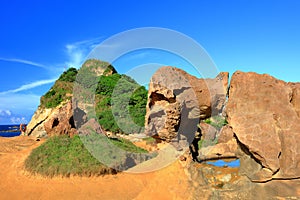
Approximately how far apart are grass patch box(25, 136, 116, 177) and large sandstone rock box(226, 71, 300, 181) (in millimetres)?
6092

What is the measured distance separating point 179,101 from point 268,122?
7.02 feet

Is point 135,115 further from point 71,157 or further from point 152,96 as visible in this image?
point 152,96

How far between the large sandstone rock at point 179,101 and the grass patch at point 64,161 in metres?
4.28

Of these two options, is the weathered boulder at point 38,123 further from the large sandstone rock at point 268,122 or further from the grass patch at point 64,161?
the large sandstone rock at point 268,122

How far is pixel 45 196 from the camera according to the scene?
874 cm

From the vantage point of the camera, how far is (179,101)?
21.9 feet

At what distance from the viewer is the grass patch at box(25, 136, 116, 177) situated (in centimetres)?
1009

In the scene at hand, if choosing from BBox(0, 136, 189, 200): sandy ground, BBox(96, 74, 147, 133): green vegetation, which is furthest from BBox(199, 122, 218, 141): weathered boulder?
BBox(96, 74, 147, 133): green vegetation

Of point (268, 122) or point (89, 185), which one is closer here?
point (268, 122)

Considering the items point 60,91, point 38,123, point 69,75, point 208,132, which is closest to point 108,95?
point 60,91

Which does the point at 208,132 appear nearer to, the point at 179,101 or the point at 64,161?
the point at 64,161

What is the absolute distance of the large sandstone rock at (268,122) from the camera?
6.04m

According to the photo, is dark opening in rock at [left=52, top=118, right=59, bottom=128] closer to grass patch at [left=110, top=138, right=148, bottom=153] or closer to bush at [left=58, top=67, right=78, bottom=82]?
grass patch at [left=110, top=138, right=148, bottom=153]

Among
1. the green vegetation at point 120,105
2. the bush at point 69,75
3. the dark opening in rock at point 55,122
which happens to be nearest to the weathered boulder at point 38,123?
the green vegetation at point 120,105
